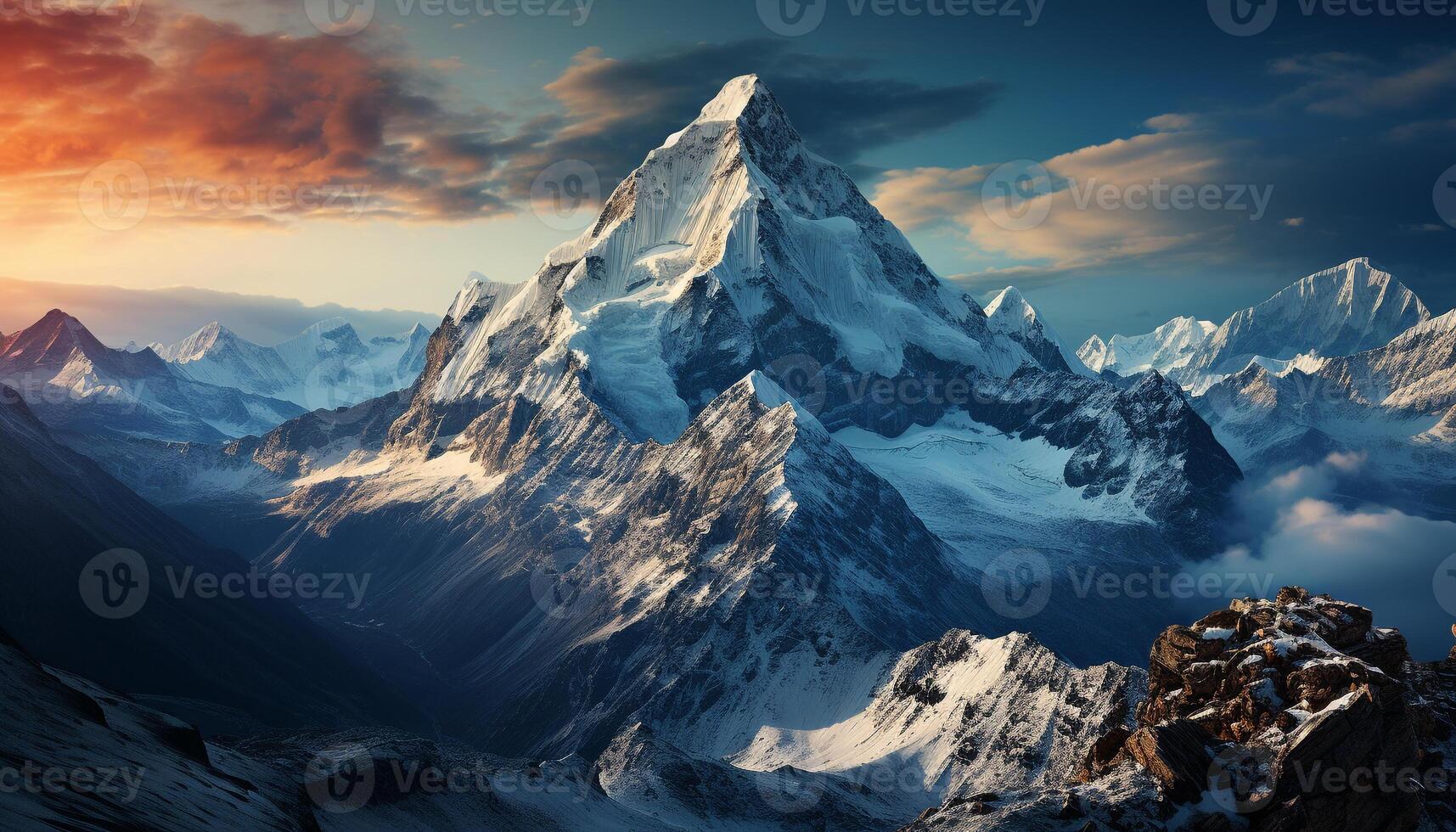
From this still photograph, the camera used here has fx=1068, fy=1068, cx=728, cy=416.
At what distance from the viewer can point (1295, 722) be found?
88.2 m

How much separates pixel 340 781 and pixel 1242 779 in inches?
4133

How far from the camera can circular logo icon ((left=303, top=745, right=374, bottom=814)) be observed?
132000 millimetres

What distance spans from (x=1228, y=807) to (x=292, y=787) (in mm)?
102716

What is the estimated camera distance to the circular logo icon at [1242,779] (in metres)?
86.4

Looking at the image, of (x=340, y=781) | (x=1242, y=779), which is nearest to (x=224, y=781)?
(x=340, y=781)

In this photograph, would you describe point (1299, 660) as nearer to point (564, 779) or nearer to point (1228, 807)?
point (1228, 807)

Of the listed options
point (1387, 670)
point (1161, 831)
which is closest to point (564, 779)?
point (1161, 831)

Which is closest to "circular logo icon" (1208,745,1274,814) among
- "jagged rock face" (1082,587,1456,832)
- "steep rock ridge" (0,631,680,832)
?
"jagged rock face" (1082,587,1456,832)

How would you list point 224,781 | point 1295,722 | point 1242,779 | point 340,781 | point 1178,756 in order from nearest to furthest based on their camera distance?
point 1295,722, point 1242,779, point 1178,756, point 224,781, point 340,781

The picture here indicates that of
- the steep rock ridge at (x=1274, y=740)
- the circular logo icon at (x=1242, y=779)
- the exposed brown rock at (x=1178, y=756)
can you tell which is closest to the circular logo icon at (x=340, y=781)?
the steep rock ridge at (x=1274, y=740)

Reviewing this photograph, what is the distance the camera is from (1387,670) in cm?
9631

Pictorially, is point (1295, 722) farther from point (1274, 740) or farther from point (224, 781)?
point (224, 781)

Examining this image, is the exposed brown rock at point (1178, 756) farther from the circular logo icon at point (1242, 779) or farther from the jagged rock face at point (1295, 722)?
the circular logo icon at point (1242, 779)

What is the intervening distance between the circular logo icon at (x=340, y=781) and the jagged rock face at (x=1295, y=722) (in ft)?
290
